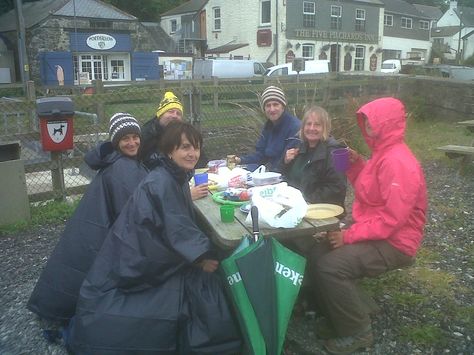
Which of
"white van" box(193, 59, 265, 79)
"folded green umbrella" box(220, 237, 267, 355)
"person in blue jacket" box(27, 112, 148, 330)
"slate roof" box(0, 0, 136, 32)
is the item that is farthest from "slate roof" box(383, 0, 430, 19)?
"folded green umbrella" box(220, 237, 267, 355)

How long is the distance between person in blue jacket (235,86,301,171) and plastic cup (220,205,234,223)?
1.41 m

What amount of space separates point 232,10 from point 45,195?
106 ft

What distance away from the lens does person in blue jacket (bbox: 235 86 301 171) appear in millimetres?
4512

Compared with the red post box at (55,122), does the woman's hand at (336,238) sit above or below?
below

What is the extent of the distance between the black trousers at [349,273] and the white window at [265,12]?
32.9 metres

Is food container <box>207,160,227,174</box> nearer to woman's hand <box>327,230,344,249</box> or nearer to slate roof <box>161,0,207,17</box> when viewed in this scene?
woman's hand <box>327,230,344,249</box>

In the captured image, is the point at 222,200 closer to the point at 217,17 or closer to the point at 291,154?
the point at 291,154

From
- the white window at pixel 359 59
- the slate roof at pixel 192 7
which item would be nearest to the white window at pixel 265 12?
the slate roof at pixel 192 7

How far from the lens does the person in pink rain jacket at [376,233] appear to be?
2.93 metres

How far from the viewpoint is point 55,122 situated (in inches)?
225

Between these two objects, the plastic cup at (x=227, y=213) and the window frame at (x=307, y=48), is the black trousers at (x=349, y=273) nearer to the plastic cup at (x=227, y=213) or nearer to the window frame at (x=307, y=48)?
the plastic cup at (x=227, y=213)

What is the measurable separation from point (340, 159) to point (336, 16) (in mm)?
37234

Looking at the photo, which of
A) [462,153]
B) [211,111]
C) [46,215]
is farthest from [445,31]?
[46,215]

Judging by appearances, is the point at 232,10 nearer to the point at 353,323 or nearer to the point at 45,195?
the point at 45,195
